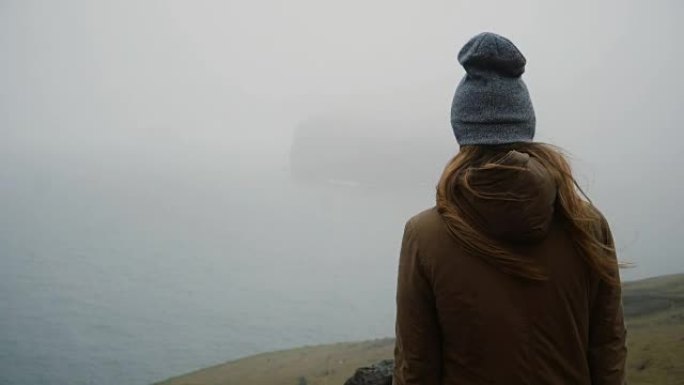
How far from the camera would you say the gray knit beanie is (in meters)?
2.18

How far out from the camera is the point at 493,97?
219 centimetres

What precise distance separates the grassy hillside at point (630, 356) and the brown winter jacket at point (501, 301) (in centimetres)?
1164

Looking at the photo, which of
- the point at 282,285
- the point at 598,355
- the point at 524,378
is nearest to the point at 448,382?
the point at 524,378

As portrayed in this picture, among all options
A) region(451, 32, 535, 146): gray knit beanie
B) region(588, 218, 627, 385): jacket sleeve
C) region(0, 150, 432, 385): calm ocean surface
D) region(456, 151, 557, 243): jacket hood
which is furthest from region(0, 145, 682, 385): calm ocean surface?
region(456, 151, 557, 243): jacket hood

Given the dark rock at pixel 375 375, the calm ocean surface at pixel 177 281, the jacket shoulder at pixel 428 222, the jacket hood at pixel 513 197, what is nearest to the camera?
the jacket hood at pixel 513 197

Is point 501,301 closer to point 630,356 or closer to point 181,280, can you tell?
point 630,356

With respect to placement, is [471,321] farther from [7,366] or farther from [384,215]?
[384,215]

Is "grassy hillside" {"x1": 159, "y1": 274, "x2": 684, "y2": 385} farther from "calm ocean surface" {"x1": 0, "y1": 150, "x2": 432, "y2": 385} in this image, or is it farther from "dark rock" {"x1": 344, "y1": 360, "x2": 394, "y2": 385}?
"calm ocean surface" {"x1": 0, "y1": 150, "x2": 432, "y2": 385}

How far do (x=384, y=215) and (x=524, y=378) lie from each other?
140m

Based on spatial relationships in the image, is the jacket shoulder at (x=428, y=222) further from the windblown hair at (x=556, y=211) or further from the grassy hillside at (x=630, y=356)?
the grassy hillside at (x=630, y=356)

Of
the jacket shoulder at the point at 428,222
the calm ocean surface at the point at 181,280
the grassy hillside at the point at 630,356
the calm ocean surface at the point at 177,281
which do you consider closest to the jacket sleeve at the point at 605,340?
the jacket shoulder at the point at 428,222

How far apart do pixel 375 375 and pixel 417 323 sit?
Answer: 596 centimetres

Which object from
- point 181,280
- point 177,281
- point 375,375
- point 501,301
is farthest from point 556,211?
point 181,280

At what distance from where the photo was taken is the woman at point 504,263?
2006 millimetres
